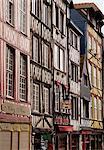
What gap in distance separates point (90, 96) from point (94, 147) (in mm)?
5008

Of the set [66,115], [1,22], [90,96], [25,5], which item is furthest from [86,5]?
[1,22]

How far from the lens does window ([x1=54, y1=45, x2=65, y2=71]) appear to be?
31280 millimetres

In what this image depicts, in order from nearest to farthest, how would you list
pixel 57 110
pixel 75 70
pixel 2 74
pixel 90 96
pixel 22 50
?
pixel 2 74 < pixel 22 50 < pixel 57 110 < pixel 75 70 < pixel 90 96

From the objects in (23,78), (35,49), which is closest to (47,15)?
(35,49)

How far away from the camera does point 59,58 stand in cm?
3231

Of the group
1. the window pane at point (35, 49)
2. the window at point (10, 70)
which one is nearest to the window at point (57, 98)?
the window pane at point (35, 49)

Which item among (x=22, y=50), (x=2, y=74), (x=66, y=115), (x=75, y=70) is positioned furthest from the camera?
(x=75, y=70)

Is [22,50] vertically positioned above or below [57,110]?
above

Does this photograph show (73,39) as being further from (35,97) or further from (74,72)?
(35,97)

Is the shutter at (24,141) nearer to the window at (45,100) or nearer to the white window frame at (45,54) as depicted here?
the window at (45,100)

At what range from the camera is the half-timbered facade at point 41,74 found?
25953 millimetres

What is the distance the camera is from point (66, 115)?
109ft

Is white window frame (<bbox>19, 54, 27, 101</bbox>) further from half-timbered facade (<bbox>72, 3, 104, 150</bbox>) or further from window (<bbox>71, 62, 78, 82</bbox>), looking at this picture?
half-timbered facade (<bbox>72, 3, 104, 150</bbox>)

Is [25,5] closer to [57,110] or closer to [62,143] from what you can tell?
[57,110]
